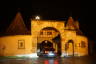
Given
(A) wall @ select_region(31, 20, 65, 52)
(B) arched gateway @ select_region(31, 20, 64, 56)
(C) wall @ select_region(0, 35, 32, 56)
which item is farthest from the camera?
(B) arched gateway @ select_region(31, 20, 64, 56)

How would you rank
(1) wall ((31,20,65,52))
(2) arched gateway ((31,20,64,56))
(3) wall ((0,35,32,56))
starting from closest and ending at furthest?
(3) wall ((0,35,32,56)) < (1) wall ((31,20,65,52)) < (2) arched gateway ((31,20,64,56))

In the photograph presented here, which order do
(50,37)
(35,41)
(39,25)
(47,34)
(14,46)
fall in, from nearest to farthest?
(14,46) → (35,41) → (39,25) → (47,34) → (50,37)

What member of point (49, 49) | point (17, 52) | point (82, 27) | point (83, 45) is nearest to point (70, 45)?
point (83, 45)

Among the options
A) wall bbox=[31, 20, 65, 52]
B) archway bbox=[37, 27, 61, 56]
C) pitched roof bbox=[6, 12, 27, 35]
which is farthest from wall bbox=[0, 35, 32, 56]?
archway bbox=[37, 27, 61, 56]

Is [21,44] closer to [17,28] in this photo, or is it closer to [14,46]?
[14,46]

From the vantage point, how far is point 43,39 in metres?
53.0

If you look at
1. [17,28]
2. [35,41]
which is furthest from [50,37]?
[17,28]

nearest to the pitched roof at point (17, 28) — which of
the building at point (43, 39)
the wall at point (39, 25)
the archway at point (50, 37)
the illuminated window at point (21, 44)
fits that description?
the building at point (43, 39)

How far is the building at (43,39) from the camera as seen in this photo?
48.0m

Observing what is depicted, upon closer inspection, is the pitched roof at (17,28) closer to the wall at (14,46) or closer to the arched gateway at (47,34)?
the wall at (14,46)

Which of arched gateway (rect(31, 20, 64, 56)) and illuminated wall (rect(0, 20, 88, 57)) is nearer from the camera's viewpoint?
illuminated wall (rect(0, 20, 88, 57))

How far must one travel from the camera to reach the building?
1890 inches

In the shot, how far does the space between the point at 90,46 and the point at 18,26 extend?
17.5m

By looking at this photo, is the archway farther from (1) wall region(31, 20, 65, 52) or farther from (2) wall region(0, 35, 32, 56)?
(2) wall region(0, 35, 32, 56)
